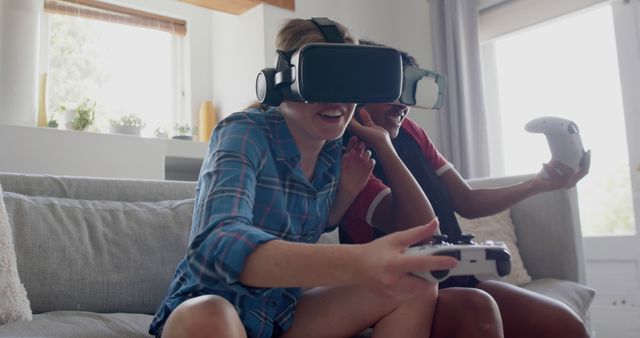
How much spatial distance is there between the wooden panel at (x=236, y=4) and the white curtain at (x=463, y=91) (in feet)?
2.51

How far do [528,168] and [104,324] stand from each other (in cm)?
217

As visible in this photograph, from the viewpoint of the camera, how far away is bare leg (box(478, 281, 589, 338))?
0.92m

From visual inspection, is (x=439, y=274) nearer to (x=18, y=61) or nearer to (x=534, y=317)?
(x=534, y=317)

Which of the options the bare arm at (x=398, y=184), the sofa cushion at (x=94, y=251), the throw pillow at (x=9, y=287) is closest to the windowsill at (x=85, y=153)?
the sofa cushion at (x=94, y=251)

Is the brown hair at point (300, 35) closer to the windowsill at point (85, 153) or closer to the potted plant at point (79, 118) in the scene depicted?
the windowsill at point (85, 153)


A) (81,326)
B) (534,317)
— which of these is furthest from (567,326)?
(81,326)

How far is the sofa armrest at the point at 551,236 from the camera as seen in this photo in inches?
56.1

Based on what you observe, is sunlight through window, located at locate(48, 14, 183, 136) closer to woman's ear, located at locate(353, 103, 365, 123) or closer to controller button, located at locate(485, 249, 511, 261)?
woman's ear, located at locate(353, 103, 365, 123)

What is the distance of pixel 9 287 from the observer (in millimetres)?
982

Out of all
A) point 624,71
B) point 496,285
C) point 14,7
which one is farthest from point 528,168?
point 14,7

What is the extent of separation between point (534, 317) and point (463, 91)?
190cm

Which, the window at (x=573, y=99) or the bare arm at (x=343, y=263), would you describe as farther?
the window at (x=573, y=99)

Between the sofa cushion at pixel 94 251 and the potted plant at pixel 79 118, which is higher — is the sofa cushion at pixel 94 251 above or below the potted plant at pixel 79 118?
below

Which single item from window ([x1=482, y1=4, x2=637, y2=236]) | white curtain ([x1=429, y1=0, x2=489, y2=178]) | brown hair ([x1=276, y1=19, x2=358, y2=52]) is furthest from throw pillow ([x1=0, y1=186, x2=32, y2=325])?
window ([x1=482, y1=4, x2=637, y2=236])
